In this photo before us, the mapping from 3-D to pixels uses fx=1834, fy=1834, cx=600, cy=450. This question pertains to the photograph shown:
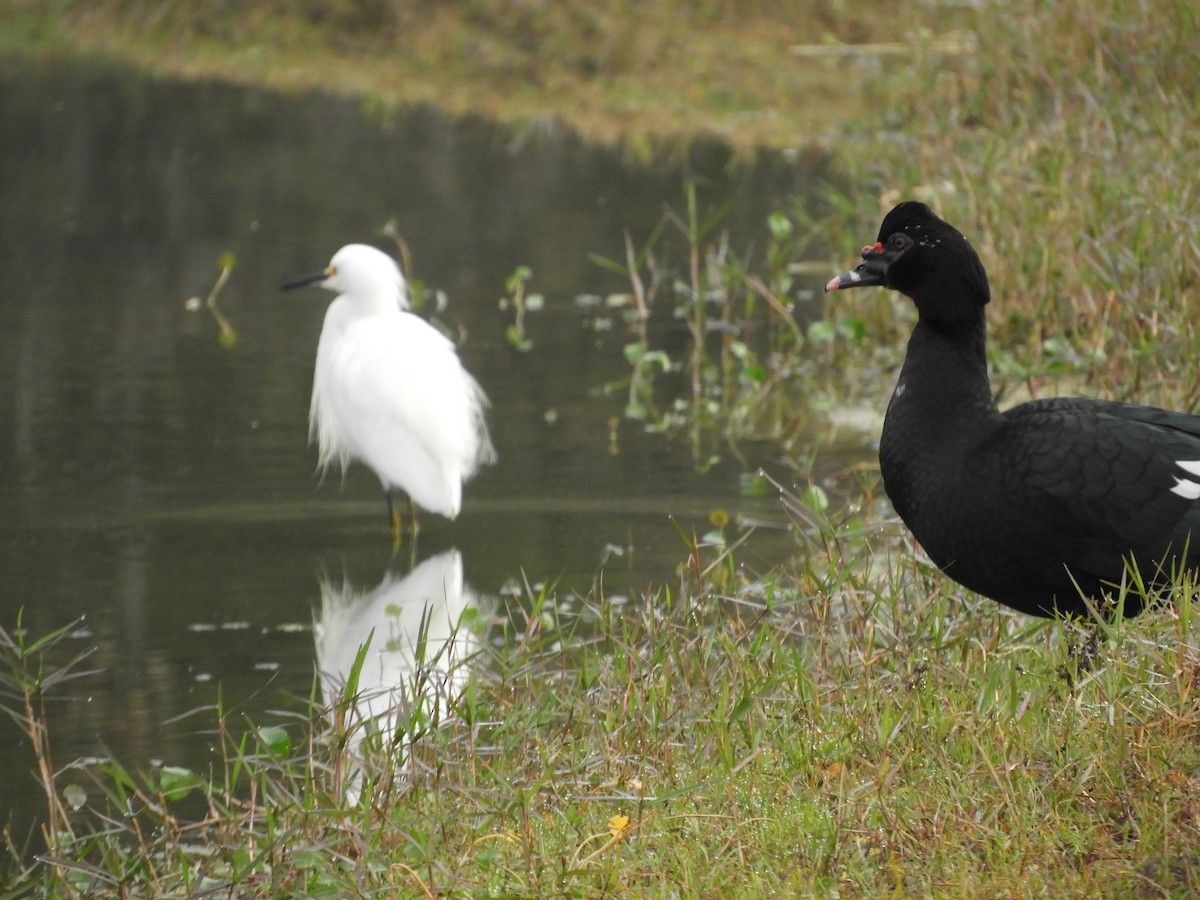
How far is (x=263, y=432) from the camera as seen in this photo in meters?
7.00

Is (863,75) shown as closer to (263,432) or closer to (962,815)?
(263,432)

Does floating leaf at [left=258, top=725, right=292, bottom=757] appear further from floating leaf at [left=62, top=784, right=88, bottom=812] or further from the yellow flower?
the yellow flower

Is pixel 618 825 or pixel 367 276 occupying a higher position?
pixel 367 276

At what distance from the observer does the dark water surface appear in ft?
16.8

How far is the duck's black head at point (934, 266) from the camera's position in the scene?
396 cm

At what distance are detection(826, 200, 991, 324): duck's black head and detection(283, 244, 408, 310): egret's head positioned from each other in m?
2.93

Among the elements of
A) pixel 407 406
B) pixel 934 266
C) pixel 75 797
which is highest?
pixel 934 266

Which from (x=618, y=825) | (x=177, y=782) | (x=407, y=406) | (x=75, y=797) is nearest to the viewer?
(x=618, y=825)

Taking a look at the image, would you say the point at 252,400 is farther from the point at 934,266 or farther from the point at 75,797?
the point at 934,266

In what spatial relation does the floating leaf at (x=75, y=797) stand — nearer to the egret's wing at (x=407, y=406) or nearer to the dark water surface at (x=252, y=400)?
the dark water surface at (x=252, y=400)

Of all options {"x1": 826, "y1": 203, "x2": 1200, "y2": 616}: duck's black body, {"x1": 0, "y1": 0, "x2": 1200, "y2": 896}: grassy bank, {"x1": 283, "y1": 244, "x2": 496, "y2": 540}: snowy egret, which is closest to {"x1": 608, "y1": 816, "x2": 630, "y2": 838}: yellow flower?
{"x1": 0, "y1": 0, "x2": 1200, "y2": 896}: grassy bank

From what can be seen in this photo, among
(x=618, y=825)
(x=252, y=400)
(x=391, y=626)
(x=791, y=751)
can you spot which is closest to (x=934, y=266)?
(x=791, y=751)

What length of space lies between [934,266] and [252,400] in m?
4.07

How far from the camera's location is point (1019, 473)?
3.68 metres
